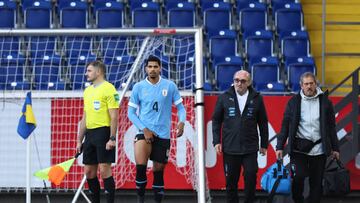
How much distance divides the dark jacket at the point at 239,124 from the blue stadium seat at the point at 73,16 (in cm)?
547

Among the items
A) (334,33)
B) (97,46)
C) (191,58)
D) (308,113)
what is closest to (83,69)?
(97,46)

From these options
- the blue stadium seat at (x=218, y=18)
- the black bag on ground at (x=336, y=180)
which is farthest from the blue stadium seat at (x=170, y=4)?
the black bag on ground at (x=336, y=180)

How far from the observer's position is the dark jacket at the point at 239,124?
11.4 meters

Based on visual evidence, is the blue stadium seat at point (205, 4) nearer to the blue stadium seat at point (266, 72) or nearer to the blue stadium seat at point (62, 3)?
the blue stadium seat at point (266, 72)

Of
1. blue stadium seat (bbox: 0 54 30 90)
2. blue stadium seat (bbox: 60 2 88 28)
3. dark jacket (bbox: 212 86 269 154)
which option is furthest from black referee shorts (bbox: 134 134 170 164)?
blue stadium seat (bbox: 60 2 88 28)

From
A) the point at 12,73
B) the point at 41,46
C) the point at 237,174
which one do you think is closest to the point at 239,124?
the point at 237,174

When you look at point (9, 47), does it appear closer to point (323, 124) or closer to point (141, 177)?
point (141, 177)

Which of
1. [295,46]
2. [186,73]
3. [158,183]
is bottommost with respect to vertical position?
[158,183]

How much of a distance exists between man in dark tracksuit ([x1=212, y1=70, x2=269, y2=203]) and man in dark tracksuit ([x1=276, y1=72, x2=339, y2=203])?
0.31m

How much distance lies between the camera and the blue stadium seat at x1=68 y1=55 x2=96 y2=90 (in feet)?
46.3

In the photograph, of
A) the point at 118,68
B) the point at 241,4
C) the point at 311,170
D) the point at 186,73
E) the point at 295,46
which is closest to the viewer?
the point at 311,170

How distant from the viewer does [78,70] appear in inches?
561

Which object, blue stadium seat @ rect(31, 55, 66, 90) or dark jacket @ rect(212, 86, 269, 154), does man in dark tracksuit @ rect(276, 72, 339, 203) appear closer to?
dark jacket @ rect(212, 86, 269, 154)

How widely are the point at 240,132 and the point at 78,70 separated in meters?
3.72
